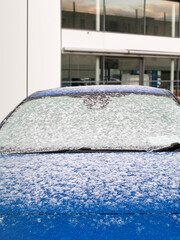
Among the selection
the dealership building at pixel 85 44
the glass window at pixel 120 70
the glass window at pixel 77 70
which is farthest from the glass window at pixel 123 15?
the glass window at pixel 77 70

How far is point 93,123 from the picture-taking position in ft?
8.81

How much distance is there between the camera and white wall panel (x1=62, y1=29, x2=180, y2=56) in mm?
16828

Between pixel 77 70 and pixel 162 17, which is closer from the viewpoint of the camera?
pixel 77 70

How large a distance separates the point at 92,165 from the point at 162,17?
59.9ft

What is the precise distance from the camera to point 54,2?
52.4 feet

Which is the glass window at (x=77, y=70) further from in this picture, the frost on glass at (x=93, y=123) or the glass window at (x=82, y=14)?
the frost on glass at (x=93, y=123)

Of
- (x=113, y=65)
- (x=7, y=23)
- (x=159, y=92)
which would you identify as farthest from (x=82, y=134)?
(x=113, y=65)

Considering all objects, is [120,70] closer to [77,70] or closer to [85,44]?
[85,44]

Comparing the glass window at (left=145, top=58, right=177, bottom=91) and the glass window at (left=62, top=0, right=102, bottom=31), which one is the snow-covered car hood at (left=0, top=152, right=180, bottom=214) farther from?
the glass window at (left=145, top=58, right=177, bottom=91)

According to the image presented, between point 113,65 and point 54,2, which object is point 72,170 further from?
point 113,65

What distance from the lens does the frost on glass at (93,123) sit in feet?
8.21

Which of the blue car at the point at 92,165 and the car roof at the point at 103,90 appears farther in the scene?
the car roof at the point at 103,90

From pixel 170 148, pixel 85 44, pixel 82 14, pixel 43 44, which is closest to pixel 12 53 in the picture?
pixel 43 44

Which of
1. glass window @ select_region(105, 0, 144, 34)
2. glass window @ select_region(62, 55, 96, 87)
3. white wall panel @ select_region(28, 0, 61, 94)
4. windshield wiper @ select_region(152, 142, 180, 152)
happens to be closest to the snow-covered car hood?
windshield wiper @ select_region(152, 142, 180, 152)
